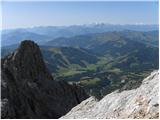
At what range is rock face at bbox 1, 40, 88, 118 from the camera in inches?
1948

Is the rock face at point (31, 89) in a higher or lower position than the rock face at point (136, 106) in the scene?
lower

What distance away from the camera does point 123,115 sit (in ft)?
55.4

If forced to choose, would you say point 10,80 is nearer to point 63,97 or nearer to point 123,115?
point 63,97

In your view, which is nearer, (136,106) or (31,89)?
(136,106)

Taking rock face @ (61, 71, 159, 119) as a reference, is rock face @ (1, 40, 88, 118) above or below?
below

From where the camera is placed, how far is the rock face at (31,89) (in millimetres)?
49469

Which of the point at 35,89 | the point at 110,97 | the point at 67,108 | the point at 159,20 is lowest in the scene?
the point at 67,108

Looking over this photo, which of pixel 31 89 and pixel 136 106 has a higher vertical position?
pixel 136 106

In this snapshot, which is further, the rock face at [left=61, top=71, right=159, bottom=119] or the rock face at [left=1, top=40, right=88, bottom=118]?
the rock face at [left=1, top=40, right=88, bottom=118]

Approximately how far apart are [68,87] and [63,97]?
4744 millimetres

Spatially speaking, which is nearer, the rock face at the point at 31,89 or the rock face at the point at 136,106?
the rock face at the point at 136,106

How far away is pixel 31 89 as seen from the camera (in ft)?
193

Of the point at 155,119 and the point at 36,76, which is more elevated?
the point at 155,119

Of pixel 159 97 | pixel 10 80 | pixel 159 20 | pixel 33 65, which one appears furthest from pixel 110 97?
pixel 33 65
